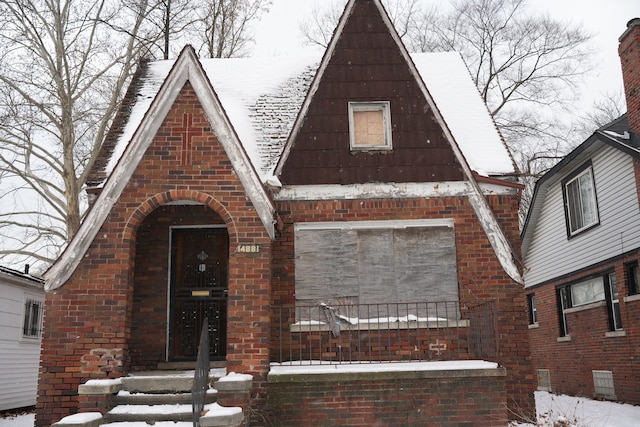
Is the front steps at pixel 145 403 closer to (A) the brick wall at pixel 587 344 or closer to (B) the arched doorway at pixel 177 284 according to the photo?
(B) the arched doorway at pixel 177 284

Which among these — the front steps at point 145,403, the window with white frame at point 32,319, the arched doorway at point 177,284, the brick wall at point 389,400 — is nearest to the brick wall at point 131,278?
the front steps at point 145,403

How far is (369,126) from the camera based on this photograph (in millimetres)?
10758

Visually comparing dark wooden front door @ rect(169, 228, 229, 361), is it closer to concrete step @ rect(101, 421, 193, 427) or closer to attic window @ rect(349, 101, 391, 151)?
concrete step @ rect(101, 421, 193, 427)

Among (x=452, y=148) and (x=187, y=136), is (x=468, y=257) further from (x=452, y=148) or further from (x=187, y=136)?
(x=187, y=136)

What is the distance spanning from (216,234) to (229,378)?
11.2 ft

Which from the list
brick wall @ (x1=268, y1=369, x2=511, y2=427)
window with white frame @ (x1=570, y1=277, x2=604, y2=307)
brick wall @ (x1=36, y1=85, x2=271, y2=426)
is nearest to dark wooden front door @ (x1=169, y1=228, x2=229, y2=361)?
brick wall @ (x1=36, y1=85, x2=271, y2=426)

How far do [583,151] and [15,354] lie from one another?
1502 cm

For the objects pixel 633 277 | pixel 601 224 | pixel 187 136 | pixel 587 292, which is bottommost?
pixel 587 292

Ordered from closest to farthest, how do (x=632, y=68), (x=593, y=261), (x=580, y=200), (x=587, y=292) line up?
(x=632, y=68), (x=593, y=261), (x=587, y=292), (x=580, y=200)

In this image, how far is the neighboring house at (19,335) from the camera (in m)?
14.2

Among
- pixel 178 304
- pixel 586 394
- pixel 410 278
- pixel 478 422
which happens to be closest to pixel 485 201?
pixel 410 278

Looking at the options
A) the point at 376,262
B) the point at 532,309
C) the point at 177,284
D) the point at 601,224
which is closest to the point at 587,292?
the point at 601,224

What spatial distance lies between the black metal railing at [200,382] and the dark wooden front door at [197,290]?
2.12 meters

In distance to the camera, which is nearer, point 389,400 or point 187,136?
point 389,400
